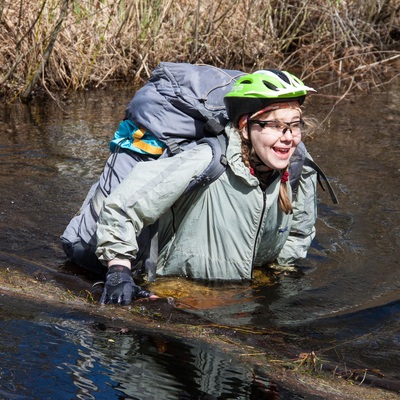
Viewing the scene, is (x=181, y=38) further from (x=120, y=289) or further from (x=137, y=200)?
(x=120, y=289)

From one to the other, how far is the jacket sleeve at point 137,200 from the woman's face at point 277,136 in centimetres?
37

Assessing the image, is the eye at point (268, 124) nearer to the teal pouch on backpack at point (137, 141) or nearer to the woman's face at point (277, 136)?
the woman's face at point (277, 136)

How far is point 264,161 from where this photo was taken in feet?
15.0

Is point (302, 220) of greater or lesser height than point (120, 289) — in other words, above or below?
above

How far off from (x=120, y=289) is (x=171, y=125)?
3.11 feet

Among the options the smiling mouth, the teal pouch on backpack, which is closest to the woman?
the smiling mouth

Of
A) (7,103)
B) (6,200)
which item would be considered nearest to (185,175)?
(6,200)

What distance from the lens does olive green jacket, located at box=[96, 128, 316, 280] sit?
173 inches

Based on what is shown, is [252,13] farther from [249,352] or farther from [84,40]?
[249,352]

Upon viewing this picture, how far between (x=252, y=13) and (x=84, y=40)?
8.01 ft

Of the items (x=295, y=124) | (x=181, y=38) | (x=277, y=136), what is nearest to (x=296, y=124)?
(x=295, y=124)

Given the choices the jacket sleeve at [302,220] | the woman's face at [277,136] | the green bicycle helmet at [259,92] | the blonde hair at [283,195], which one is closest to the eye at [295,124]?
the woman's face at [277,136]

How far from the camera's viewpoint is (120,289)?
167 inches

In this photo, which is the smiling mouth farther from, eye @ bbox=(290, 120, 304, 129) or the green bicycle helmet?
the green bicycle helmet
